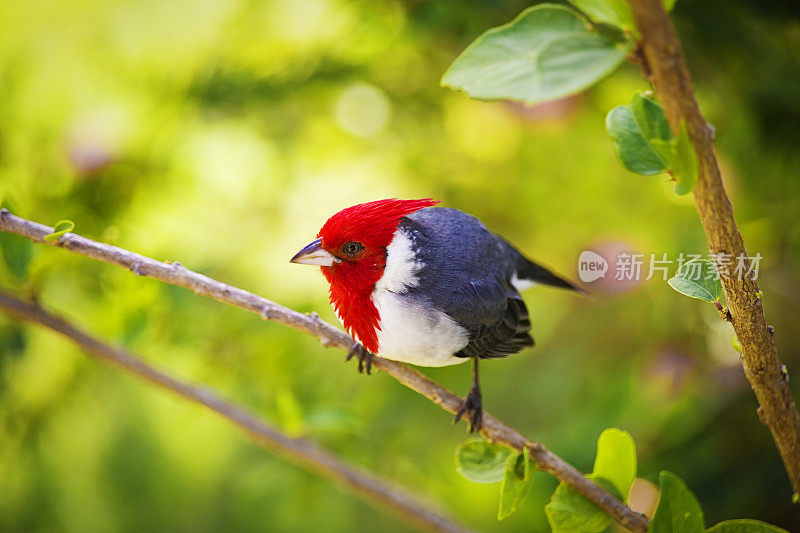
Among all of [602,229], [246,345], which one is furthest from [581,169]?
[246,345]

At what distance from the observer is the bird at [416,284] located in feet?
1.76

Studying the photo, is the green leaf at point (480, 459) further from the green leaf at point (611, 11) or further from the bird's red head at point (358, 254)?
the green leaf at point (611, 11)

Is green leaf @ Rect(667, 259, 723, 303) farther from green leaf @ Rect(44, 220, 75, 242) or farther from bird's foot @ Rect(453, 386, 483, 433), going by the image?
green leaf @ Rect(44, 220, 75, 242)

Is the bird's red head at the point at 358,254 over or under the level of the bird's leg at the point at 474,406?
over

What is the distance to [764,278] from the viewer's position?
2.69 feet

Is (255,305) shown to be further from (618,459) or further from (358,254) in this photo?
(618,459)

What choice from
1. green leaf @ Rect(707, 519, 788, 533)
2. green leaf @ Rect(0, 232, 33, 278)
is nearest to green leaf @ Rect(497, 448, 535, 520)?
green leaf @ Rect(707, 519, 788, 533)

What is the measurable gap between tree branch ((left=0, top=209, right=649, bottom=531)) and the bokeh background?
18 centimetres

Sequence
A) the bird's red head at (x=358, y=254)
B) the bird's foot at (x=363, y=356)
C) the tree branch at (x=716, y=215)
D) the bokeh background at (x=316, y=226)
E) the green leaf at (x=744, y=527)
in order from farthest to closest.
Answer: the bokeh background at (x=316, y=226), the bird's foot at (x=363, y=356), the bird's red head at (x=358, y=254), the green leaf at (x=744, y=527), the tree branch at (x=716, y=215)

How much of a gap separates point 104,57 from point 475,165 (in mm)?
538

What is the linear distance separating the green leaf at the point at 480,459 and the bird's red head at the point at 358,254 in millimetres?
131

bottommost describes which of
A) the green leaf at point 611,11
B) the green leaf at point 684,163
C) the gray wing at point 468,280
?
the gray wing at point 468,280

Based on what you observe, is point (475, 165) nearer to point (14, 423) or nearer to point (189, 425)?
point (189, 425)

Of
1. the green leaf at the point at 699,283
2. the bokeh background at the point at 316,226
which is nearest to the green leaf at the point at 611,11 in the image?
the green leaf at the point at 699,283
